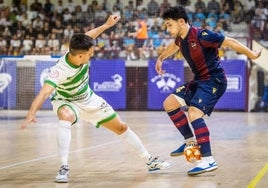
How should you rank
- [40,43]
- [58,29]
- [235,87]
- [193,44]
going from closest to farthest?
[193,44] → [235,87] → [40,43] → [58,29]

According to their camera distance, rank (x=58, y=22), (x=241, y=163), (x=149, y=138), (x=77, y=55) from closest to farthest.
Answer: (x=77, y=55) < (x=241, y=163) < (x=149, y=138) < (x=58, y=22)

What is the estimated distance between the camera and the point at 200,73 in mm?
7863

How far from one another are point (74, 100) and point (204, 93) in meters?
1.52

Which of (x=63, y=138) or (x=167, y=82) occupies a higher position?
(x=63, y=138)

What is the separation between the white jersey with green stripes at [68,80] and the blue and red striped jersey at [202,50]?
49.1 inches

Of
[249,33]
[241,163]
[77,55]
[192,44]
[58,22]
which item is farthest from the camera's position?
[58,22]

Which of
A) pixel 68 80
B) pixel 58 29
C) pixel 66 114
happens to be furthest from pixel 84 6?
pixel 66 114

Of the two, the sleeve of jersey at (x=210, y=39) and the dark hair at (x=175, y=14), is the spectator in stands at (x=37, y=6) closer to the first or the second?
the dark hair at (x=175, y=14)

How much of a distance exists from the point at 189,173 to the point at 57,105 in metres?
1.65

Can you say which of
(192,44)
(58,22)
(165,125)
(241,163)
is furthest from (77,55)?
(58,22)

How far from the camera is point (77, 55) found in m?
7.02

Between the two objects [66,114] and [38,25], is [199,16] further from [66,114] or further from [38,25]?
[66,114]

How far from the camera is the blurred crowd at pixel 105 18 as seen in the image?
24.3m

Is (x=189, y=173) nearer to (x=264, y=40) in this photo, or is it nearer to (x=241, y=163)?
(x=241, y=163)
